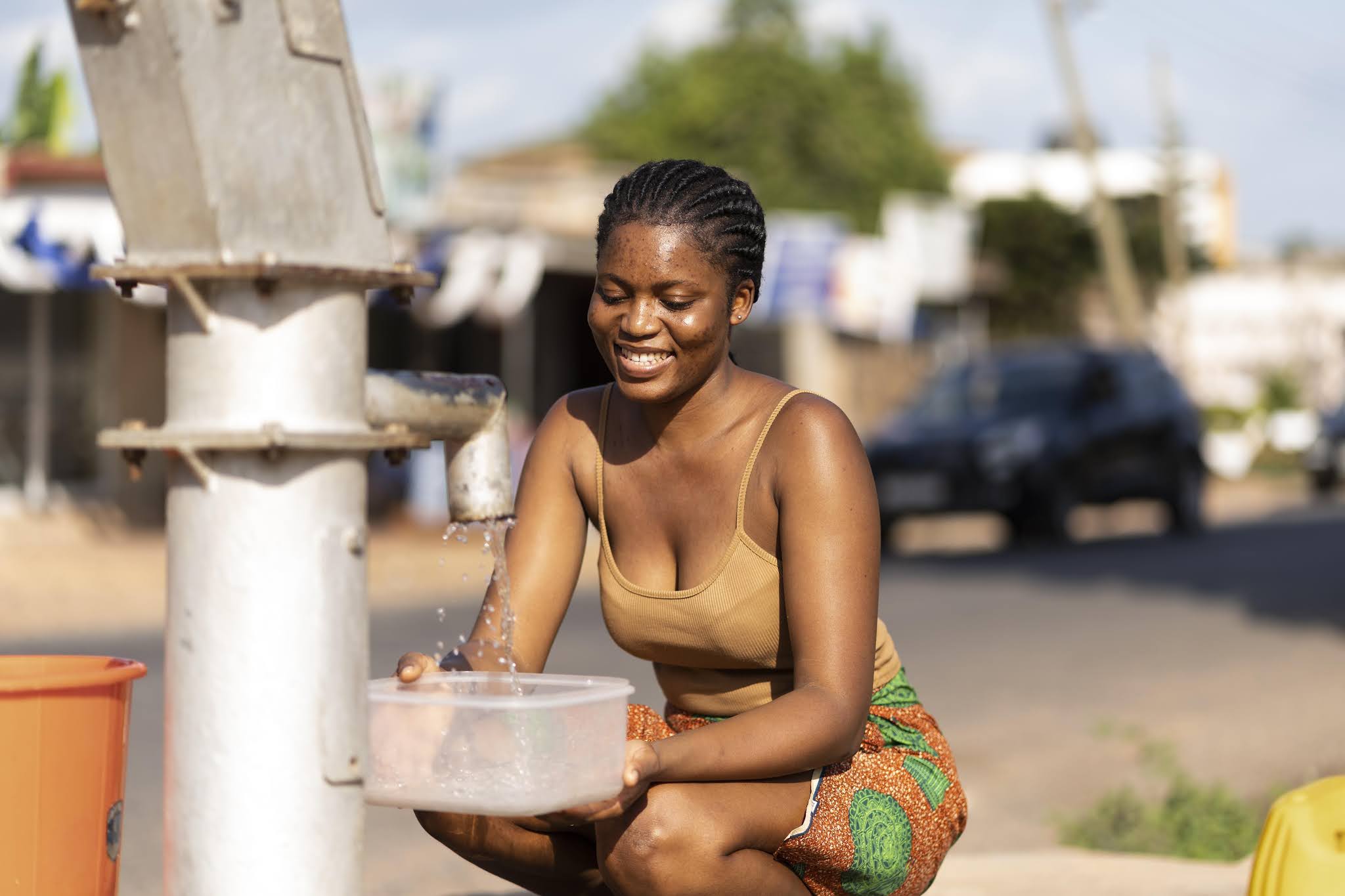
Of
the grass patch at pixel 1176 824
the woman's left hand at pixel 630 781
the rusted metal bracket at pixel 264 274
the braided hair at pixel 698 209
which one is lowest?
the grass patch at pixel 1176 824

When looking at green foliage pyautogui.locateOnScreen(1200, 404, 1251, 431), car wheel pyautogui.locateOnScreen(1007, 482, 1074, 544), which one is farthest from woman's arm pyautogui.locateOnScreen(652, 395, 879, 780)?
green foliage pyautogui.locateOnScreen(1200, 404, 1251, 431)

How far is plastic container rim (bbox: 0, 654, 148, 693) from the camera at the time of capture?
2.23 m

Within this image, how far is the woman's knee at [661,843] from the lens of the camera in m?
2.57

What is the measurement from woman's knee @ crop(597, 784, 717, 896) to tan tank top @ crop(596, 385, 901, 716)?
33 centimetres

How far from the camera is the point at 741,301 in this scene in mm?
2844

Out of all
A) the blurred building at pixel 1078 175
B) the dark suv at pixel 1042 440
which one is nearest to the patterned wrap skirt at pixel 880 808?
the dark suv at pixel 1042 440

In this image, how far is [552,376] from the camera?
21844mm

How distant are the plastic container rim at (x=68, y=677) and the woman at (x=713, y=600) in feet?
1.24

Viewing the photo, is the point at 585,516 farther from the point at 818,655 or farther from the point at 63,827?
the point at 63,827

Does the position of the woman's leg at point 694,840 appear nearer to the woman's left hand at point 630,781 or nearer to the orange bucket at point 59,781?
the woman's left hand at point 630,781

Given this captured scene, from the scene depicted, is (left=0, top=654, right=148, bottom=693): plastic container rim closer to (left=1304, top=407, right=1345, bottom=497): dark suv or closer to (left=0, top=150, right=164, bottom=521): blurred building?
(left=0, top=150, right=164, bottom=521): blurred building

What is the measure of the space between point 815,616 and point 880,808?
0.43 metres

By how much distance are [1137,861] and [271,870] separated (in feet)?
8.88

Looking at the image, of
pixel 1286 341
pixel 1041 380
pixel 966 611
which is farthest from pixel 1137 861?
pixel 1286 341
